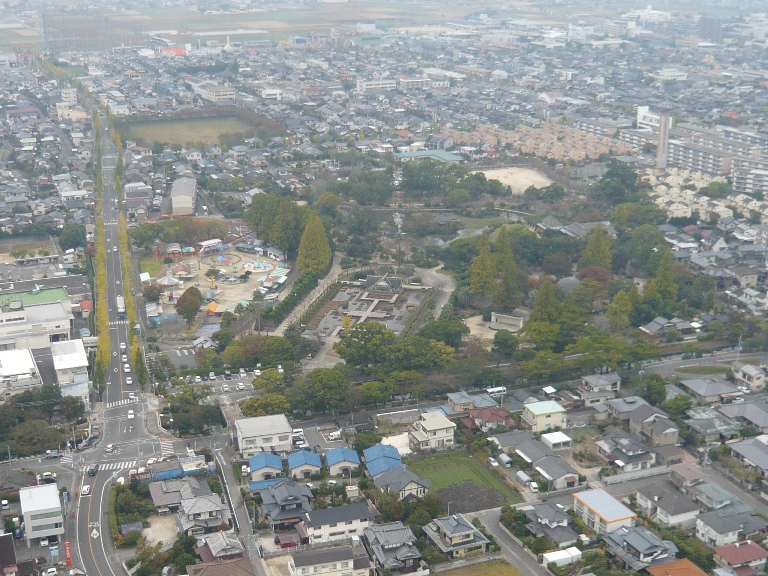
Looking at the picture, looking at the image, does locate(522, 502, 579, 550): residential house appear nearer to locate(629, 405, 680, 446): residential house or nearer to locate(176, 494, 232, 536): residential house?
locate(629, 405, 680, 446): residential house

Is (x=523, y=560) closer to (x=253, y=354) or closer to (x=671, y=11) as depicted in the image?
(x=253, y=354)

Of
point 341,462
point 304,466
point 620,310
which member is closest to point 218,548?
point 304,466

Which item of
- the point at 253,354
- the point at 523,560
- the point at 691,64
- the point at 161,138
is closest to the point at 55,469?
the point at 253,354

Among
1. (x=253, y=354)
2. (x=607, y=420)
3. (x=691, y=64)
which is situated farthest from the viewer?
(x=691, y=64)

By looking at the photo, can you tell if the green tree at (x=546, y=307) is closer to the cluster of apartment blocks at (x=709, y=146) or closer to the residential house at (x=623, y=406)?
the residential house at (x=623, y=406)

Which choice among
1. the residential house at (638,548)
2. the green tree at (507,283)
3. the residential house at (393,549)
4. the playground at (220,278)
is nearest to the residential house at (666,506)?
the residential house at (638,548)

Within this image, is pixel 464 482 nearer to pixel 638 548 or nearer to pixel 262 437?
pixel 638 548

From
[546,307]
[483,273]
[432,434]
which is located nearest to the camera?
[432,434]
